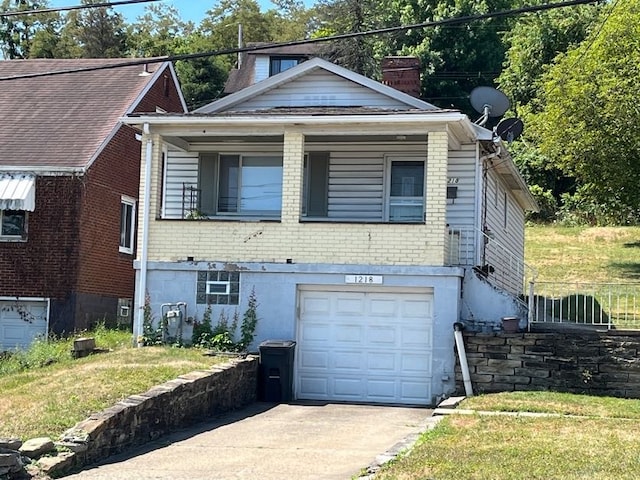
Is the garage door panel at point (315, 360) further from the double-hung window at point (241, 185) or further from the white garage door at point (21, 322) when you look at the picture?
the white garage door at point (21, 322)

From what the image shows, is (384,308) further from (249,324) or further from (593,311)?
(593,311)

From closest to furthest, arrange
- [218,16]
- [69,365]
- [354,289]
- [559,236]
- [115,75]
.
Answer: [69,365] → [354,289] → [115,75] → [559,236] → [218,16]

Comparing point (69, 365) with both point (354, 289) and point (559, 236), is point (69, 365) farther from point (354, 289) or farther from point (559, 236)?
point (559, 236)

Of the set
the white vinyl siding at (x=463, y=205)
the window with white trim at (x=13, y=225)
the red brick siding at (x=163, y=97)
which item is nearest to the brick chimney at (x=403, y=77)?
the white vinyl siding at (x=463, y=205)

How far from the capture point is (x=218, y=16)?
66.9 meters

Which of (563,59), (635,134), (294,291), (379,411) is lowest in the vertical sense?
(379,411)

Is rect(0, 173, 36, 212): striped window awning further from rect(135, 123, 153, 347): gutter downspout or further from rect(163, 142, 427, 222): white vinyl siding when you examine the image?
rect(163, 142, 427, 222): white vinyl siding

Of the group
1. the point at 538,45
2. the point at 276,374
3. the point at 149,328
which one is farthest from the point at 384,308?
the point at 538,45

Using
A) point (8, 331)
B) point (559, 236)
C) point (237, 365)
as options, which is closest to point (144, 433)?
point (237, 365)

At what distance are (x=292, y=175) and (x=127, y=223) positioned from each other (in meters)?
8.44

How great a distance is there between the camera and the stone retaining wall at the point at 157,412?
32.8ft

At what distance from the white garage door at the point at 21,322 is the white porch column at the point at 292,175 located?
7.27 meters

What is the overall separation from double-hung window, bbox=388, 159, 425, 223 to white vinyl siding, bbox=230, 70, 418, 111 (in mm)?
1672

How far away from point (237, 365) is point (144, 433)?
3521 mm
